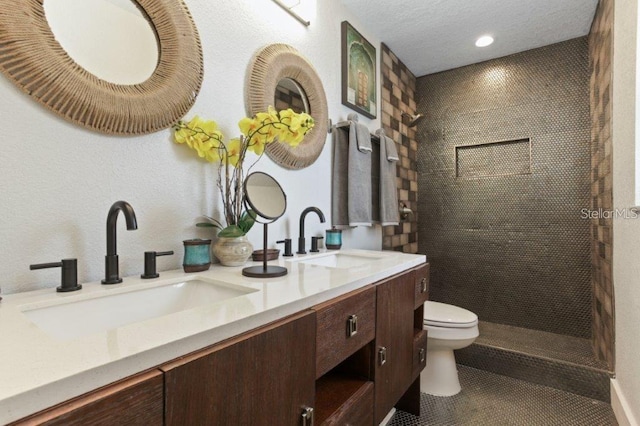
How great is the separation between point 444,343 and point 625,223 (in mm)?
1016

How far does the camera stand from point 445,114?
2773 millimetres

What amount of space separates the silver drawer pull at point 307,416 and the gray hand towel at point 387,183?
1.39m

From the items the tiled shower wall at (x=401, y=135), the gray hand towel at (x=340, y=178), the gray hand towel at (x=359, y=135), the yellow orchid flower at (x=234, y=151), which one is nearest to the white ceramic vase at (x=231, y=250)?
the yellow orchid flower at (x=234, y=151)

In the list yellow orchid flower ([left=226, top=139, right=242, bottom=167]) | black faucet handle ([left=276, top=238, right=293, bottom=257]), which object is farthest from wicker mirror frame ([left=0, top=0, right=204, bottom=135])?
black faucet handle ([left=276, top=238, right=293, bottom=257])

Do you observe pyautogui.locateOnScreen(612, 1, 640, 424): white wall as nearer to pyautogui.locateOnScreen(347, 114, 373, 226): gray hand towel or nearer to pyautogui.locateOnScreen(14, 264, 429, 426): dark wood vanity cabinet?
pyautogui.locateOnScreen(14, 264, 429, 426): dark wood vanity cabinet

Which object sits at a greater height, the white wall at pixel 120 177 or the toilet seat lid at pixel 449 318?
the white wall at pixel 120 177

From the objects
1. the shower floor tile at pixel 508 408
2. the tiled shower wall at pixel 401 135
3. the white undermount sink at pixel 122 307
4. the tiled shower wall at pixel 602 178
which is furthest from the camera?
the tiled shower wall at pixel 401 135

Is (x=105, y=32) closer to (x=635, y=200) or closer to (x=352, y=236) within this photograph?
(x=352, y=236)

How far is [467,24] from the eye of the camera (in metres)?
2.10

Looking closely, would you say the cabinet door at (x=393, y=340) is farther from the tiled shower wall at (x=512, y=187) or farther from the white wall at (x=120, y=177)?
the tiled shower wall at (x=512, y=187)

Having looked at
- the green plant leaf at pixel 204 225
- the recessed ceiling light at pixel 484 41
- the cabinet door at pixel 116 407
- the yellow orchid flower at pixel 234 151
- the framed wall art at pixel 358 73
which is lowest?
the cabinet door at pixel 116 407

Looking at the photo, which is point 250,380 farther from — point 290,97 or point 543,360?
point 543,360

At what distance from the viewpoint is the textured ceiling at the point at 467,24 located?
6.30 feet

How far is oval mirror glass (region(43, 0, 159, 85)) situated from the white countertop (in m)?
0.61
